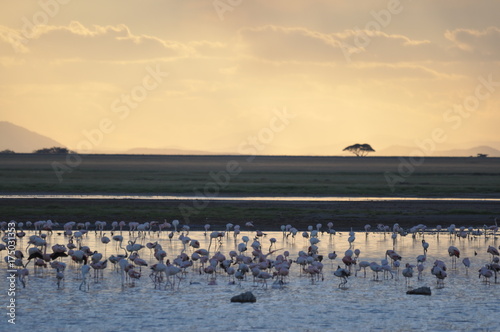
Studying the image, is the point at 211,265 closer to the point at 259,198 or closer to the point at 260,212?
the point at 260,212

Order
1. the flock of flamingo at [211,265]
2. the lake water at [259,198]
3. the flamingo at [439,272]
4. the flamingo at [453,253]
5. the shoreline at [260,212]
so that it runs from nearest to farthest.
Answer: the flamingo at [439,272] < the flock of flamingo at [211,265] < the flamingo at [453,253] < the shoreline at [260,212] < the lake water at [259,198]

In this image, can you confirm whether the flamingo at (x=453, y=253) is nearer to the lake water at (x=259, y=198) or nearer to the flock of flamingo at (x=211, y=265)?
the flock of flamingo at (x=211, y=265)

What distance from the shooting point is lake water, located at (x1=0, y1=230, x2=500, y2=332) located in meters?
12.1

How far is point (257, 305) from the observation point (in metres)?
13.6

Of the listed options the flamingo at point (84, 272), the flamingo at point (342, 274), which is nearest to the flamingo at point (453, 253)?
the flamingo at point (342, 274)

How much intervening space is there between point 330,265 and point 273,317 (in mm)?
5581

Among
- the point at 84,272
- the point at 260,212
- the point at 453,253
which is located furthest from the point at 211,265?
the point at 260,212

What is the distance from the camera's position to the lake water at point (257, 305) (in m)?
12.1

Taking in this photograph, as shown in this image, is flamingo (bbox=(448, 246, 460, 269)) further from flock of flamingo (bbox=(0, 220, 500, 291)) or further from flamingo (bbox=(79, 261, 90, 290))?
flamingo (bbox=(79, 261, 90, 290))

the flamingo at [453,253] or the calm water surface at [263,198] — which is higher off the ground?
the calm water surface at [263,198]

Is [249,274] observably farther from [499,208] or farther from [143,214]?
[499,208]

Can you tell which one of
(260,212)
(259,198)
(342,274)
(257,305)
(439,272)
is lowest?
(257,305)

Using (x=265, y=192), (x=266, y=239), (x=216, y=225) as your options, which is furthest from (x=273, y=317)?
(x=265, y=192)

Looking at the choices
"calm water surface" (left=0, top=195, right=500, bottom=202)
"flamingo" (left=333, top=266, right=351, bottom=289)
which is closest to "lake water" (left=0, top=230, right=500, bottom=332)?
"flamingo" (left=333, top=266, right=351, bottom=289)
